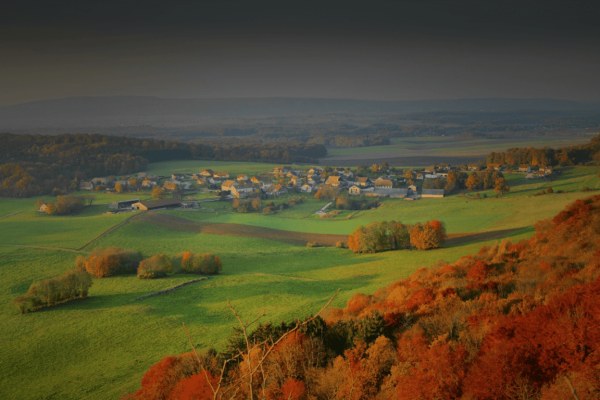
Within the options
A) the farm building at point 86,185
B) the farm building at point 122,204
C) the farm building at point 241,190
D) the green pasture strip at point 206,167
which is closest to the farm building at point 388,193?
the farm building at point 241,190

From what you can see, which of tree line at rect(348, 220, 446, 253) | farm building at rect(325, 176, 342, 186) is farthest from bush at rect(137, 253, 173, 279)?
farm building at rect(325, 176, 342, 186)

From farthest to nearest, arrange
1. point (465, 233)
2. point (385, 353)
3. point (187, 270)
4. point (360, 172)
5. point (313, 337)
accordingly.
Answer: point (360, 172) < point (465, 233) < point (187, 270) < point (313, 337) < point (385, 353)

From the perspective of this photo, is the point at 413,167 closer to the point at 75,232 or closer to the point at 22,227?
the point at 75,232

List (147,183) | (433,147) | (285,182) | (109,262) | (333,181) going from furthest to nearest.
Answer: (433,147) → (147,183) → (285,182) → (333,181) → (109,262)

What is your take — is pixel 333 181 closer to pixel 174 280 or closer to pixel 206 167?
pixel 206 167

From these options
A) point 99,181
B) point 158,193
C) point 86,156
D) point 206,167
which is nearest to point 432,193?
point 158,193

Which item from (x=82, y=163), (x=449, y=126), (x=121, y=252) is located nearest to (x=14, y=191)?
(x=82, y=163)

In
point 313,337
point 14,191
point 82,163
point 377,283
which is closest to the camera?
point 313,337

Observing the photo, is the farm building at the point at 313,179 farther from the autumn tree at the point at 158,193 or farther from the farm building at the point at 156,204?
the autumn tree at the point at 158,193
